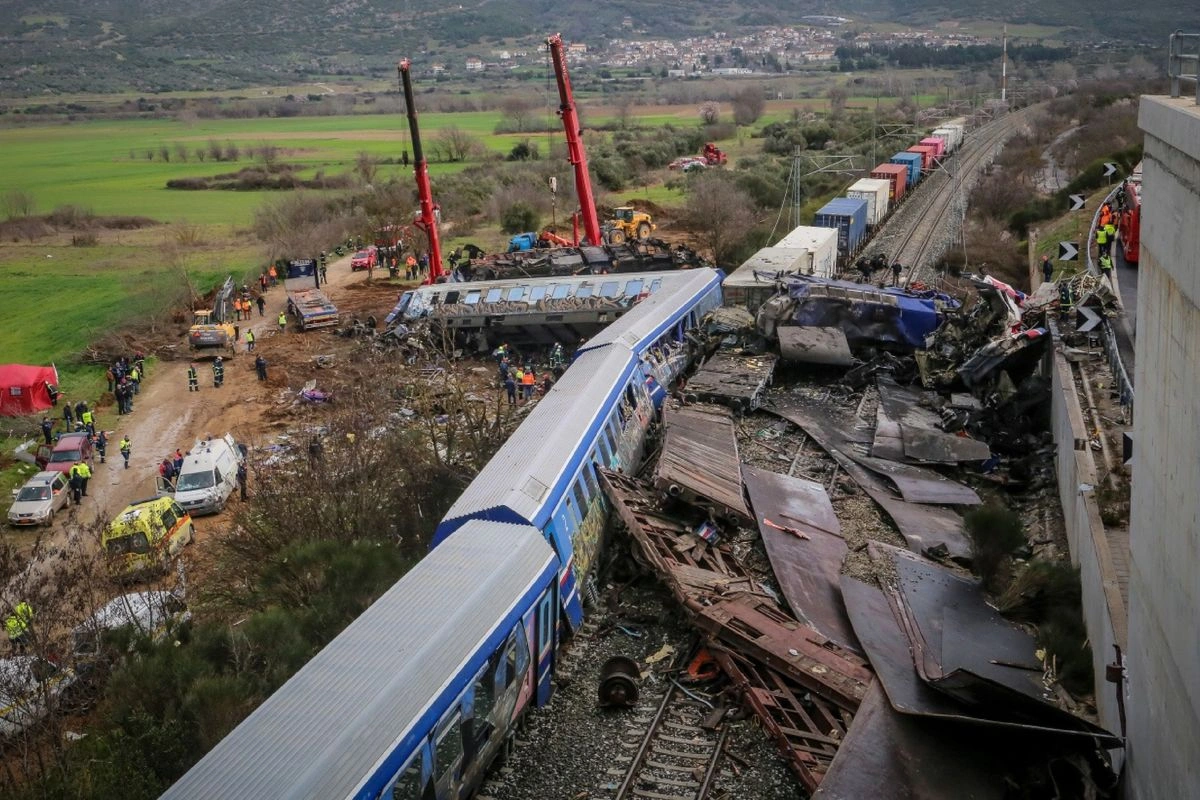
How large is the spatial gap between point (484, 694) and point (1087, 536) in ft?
26.5

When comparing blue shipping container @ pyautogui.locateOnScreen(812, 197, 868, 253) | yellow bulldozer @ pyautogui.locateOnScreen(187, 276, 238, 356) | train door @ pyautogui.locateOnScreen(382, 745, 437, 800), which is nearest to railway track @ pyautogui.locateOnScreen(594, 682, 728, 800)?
train door @ pyautogui.locateOnScreen(382, 745, 437, 800)

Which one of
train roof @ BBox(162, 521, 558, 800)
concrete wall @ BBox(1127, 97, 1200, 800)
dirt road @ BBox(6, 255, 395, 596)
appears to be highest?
concrete wall @ BBox(1127, 97, 1200, 800)

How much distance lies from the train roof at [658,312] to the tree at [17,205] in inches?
2248

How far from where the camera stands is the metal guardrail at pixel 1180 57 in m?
8.10

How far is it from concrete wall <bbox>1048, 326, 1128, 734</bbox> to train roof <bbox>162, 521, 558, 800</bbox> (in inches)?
238

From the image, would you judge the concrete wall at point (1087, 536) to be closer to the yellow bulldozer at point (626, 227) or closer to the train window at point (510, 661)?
the train window at point (510, 661)

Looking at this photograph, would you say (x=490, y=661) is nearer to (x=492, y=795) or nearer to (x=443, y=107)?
(x=492, y=795)

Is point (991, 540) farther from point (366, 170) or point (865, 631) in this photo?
point (366, 170)

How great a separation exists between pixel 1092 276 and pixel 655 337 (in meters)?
10.2

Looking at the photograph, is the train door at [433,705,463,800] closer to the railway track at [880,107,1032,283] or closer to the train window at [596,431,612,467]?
the train window at [596,431,612,467]

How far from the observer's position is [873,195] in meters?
43.2

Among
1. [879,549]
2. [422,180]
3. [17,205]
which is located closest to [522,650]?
[879,549]

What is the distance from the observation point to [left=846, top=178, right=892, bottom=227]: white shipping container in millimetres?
42688

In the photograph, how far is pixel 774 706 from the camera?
1114cm
